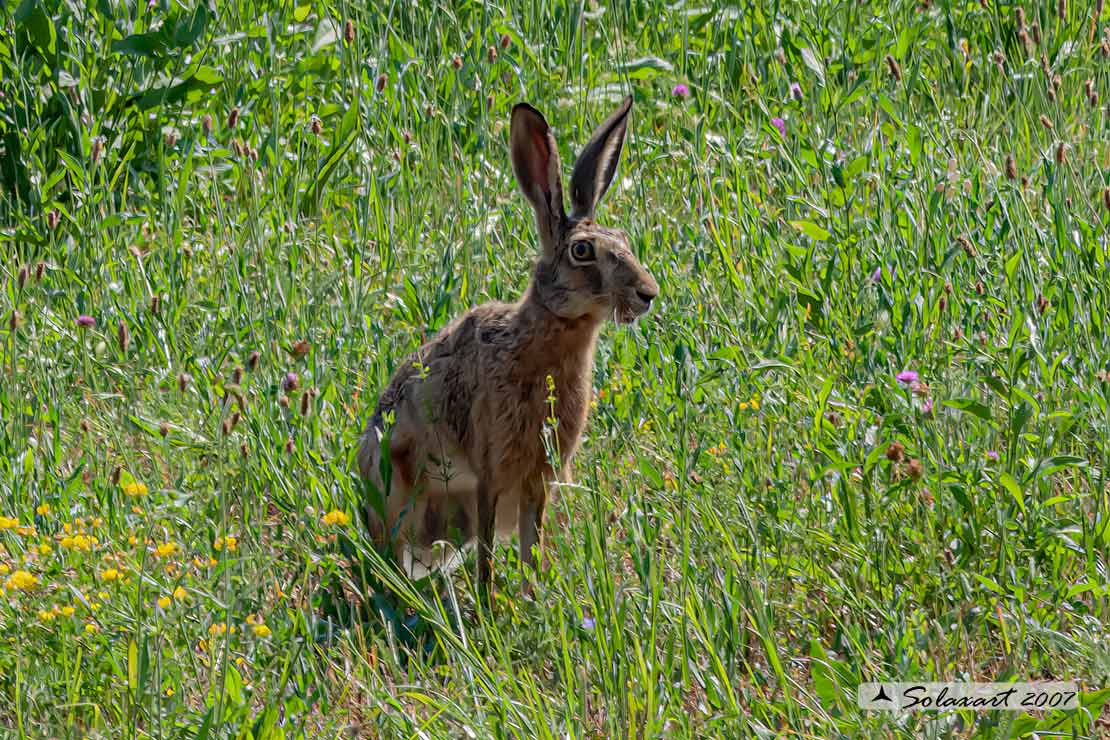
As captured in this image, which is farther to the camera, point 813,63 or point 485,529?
point 813,63

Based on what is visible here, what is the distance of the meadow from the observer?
3.68 m

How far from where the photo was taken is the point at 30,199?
21.1ft

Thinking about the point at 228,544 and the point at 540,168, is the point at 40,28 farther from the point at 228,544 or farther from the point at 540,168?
the point at 228,544

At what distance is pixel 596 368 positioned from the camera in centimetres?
540

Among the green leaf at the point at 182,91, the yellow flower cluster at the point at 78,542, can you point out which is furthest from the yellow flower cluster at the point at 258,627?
the green leaf at the point at 182,91

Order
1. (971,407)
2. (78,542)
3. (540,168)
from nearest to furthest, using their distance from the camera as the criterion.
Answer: (971,407) → (78,542) → (540,168)

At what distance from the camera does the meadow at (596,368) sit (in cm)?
368

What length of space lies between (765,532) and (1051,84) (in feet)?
6.65

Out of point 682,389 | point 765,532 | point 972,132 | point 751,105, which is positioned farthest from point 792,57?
point 765,532

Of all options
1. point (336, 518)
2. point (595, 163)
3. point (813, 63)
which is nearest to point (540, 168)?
point (595, 163)

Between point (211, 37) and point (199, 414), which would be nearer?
point (199, 414)

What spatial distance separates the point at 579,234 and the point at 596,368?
829mm

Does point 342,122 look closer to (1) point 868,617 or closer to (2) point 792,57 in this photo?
(2) point 792,57

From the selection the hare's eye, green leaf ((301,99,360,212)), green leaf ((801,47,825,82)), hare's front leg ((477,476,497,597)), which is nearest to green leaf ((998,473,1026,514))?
the hare's eye
